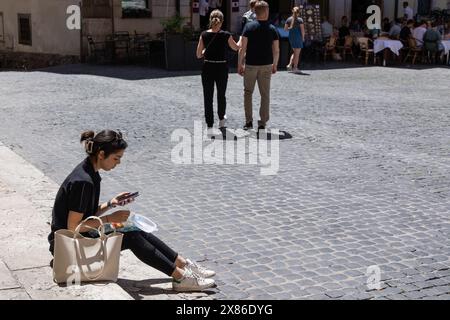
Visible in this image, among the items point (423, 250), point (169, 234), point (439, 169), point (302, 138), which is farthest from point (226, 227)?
point (302, 138)

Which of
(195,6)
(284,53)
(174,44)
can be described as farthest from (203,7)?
(174,44)

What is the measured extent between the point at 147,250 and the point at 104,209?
402 millimetres

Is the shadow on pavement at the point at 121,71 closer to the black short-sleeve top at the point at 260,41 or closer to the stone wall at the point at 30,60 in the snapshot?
the stone wall at the point at 30,60

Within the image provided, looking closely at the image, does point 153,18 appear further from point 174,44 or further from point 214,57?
point 214,57

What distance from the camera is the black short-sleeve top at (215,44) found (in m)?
10.5

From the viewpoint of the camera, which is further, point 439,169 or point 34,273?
point 439,169

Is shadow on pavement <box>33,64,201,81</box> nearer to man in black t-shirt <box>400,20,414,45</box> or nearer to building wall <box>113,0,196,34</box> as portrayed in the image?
building wall <box>113,0,196,34</box>

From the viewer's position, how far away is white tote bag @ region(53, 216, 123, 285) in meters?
4.42

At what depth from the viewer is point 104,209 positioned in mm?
4730

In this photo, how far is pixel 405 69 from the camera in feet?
66.1

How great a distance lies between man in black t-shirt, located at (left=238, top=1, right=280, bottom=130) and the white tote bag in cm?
622

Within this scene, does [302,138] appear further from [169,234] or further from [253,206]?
[169,234]
